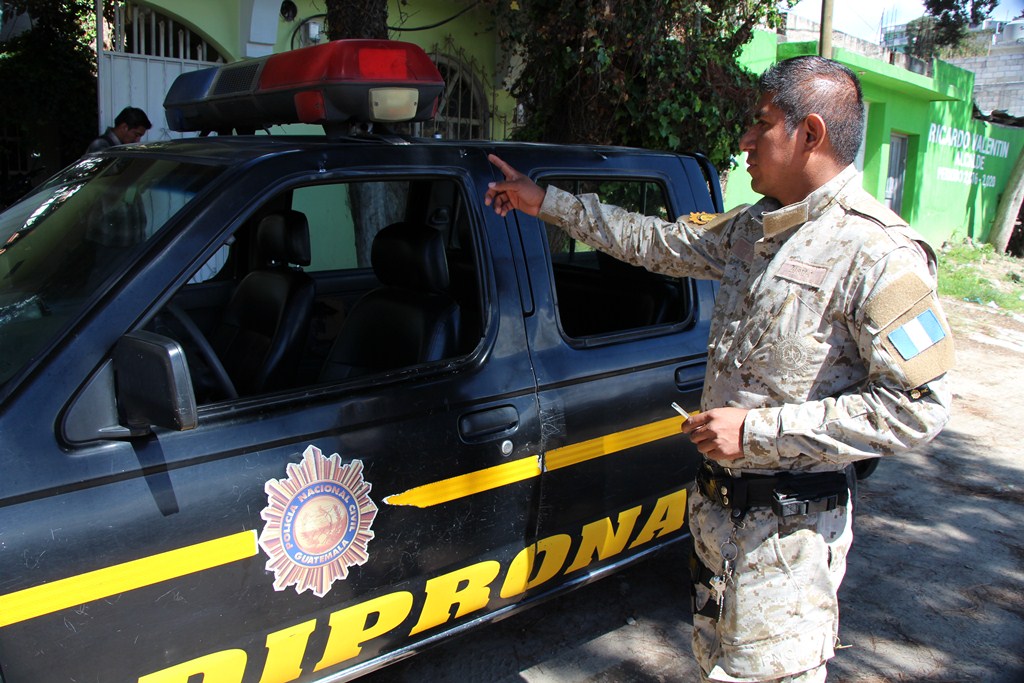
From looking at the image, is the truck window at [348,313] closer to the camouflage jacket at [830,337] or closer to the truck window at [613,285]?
the truck window at [613,285]

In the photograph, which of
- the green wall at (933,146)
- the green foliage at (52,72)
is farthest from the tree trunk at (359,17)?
the green wall at (933,146)

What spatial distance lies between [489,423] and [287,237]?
1.01m

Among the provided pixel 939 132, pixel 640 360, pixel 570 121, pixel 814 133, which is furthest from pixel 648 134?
pixel 939 132

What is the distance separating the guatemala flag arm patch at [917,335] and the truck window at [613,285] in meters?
1.29

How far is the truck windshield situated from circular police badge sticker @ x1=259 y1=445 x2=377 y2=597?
61 centimetres

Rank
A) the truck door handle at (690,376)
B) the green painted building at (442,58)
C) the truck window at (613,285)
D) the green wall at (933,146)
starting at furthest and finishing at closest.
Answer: the green wall at (933,146)
the green painted building at (442,58)
the truck window at (613,285)
the truck door handle at (690,376)

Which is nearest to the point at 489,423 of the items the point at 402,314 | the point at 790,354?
the point at 402,314

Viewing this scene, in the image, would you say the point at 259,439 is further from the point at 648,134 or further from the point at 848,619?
the point at 648,134

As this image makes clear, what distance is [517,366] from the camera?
2543 millimetres

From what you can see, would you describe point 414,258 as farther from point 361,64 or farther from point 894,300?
point 894,300

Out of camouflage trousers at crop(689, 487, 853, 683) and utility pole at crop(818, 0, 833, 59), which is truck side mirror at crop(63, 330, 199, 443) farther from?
utility pole at crop(818, 0, 833, 59)

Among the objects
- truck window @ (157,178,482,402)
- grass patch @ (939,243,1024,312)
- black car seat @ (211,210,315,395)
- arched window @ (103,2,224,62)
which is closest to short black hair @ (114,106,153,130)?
arched window @ (103,2,224,62)

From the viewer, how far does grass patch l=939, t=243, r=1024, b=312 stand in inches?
463

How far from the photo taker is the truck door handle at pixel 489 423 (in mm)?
2402
